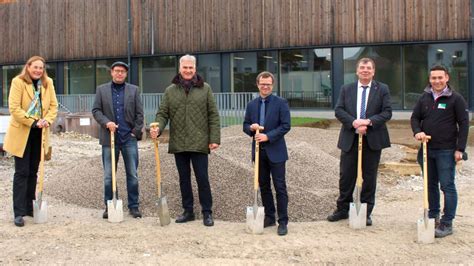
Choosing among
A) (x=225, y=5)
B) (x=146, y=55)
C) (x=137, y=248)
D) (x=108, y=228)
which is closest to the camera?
(x=137, y=248)

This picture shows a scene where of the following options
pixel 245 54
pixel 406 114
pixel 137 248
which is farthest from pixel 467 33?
pixel 137 248

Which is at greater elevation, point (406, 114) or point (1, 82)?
point (1, 82)

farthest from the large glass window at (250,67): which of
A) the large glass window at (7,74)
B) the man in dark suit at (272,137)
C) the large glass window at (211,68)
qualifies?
the man in dark suit at (272,137)

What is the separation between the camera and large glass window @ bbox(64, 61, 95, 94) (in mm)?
24297

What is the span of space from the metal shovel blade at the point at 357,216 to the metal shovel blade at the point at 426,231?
0.71 meters

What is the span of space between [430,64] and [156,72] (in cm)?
1097

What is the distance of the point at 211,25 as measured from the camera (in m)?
21.2

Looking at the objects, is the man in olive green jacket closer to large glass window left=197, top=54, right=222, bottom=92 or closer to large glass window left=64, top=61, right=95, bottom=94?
large glass window left=197, top=54, right=222, bottom=92

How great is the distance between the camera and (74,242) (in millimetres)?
5355

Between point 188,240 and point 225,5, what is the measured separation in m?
16.6

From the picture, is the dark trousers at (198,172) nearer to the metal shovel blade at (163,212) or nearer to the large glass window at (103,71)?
the metal shovel blade at (163,212)

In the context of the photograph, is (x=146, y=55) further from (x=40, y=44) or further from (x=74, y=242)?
(x=74, y=242)

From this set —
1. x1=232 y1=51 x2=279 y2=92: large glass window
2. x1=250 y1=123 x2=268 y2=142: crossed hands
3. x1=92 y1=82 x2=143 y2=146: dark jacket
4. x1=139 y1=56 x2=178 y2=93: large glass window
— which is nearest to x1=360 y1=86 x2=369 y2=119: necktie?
x1=250 y1=123 x2=268 y2=142: crossed hands

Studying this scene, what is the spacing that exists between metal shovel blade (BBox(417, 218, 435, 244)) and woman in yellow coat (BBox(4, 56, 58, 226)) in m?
4.15
